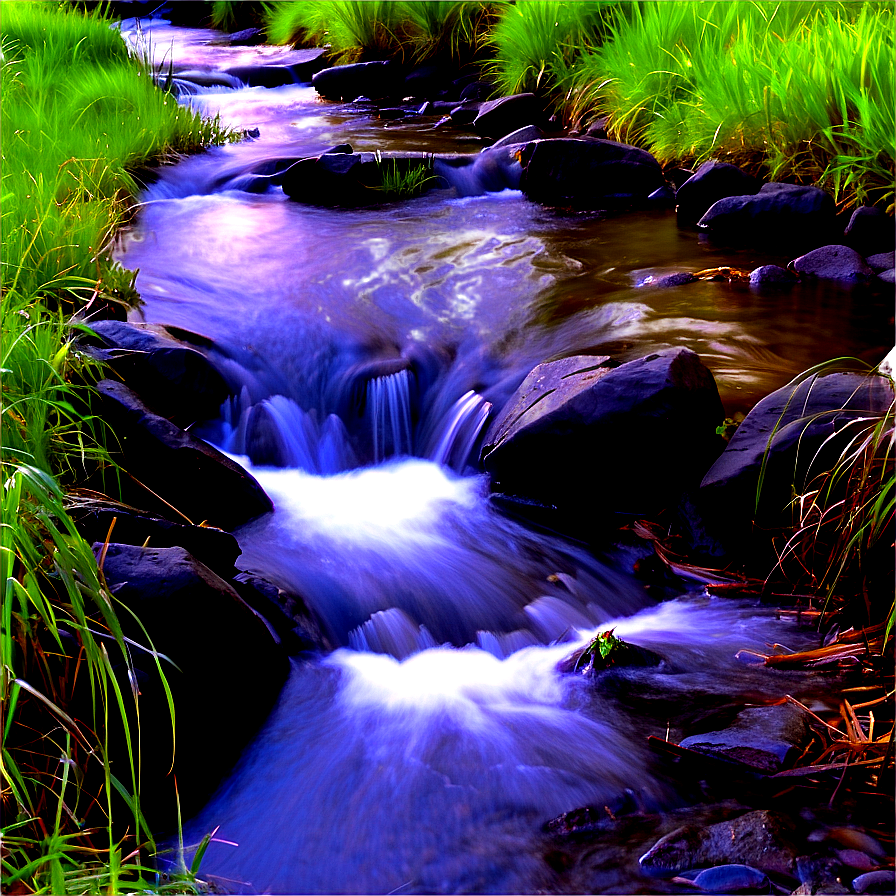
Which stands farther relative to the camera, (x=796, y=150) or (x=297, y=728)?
(x=796, y=150)

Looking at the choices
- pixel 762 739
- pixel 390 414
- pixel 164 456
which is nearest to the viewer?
pixel 762 739

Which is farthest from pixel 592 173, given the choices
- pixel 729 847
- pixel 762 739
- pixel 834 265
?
pixel 729 847

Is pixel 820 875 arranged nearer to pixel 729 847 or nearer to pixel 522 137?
pixel 729 847

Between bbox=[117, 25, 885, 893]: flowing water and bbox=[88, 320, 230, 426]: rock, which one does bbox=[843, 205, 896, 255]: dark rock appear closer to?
bbox=[117, 25, 885, 893]: flowing water

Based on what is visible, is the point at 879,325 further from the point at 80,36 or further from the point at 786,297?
the point at 80,36

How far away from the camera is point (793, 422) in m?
2.72

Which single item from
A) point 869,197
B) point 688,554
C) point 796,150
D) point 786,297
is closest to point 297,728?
point 688,554

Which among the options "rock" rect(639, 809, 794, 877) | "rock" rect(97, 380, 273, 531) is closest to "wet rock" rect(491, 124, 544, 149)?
"rock" rect(97, 380, 273, 531)

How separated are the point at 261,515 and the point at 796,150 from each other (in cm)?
391

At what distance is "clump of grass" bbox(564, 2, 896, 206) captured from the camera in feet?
15.5

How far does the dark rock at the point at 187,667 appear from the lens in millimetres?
1943

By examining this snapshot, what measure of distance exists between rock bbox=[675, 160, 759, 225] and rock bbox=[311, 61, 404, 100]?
5.13 meters

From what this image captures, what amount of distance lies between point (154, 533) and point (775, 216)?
391 centimetres

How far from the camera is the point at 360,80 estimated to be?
962 centimetres
